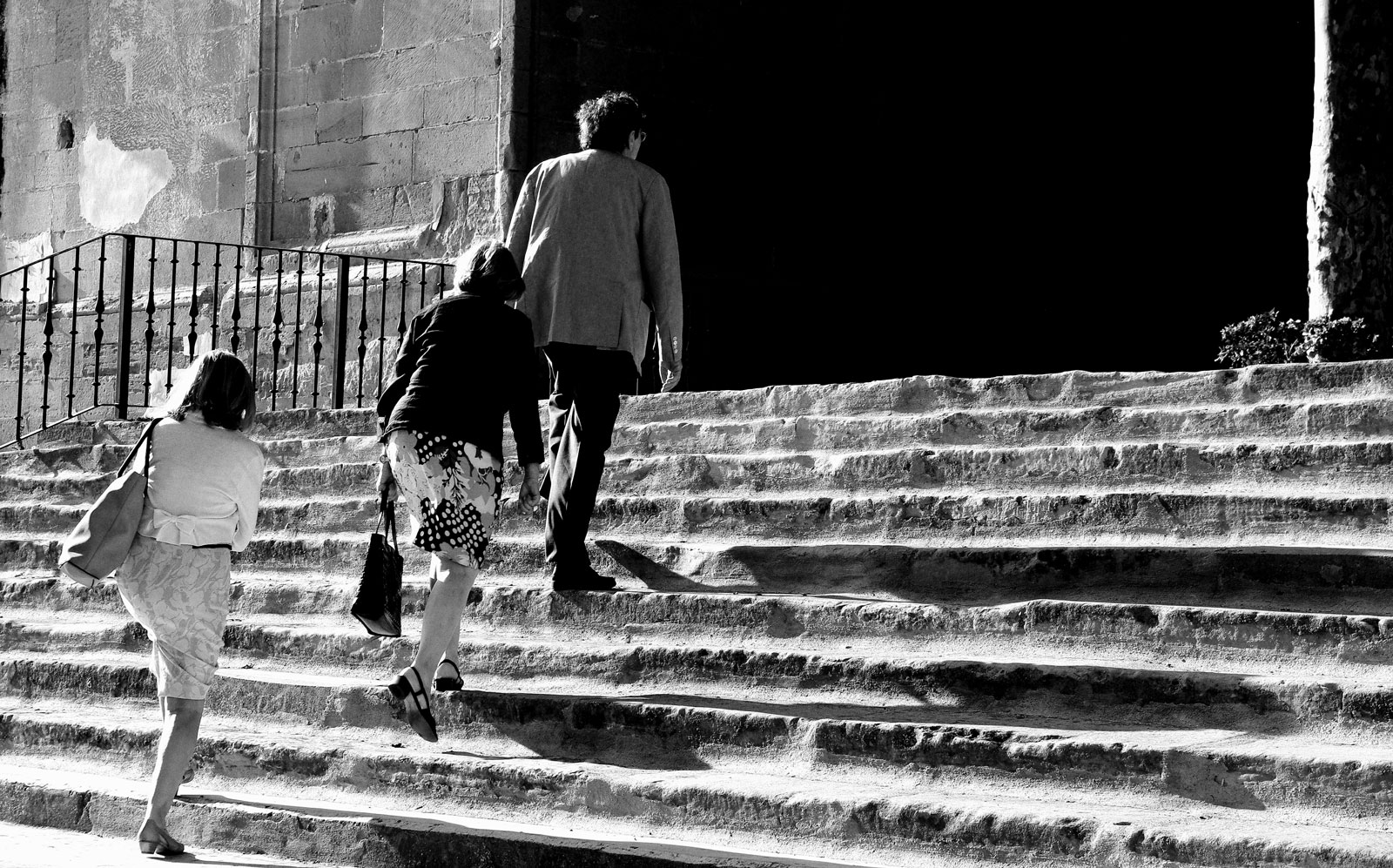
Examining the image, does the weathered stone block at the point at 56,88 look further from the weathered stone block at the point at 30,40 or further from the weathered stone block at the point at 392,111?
the weathered stone block at the point at 392,111

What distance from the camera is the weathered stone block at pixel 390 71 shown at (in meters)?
12.1

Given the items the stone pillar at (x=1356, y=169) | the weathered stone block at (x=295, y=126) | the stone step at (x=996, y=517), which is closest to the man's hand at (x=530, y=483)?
the stone step at (x=996, y=517)

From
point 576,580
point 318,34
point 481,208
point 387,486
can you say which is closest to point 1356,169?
point 576,580

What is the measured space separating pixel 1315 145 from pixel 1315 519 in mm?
3565

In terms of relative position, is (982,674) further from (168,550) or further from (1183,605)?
(168,550)

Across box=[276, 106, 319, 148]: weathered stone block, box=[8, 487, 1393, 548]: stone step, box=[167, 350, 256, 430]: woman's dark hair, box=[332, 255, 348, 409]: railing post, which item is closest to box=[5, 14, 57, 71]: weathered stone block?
box=[276, 106, 319, 148]: weathered stone block

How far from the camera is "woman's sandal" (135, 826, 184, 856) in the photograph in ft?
15.4

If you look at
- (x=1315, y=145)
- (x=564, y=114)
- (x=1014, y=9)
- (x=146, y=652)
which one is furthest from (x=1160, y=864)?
(x=1014, y=9)

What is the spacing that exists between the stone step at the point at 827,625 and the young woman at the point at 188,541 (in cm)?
145

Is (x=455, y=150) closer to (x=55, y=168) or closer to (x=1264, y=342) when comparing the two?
(x=55, y=168)

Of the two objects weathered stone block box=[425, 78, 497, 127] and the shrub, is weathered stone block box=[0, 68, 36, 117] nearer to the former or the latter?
weathered stone block box=[425, 78, 497, 127]

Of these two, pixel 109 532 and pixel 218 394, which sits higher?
pixel 218 394

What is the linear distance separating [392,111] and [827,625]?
7819mm

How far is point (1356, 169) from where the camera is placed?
A: 821cm
